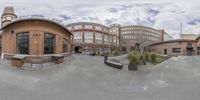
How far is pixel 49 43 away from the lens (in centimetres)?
2598

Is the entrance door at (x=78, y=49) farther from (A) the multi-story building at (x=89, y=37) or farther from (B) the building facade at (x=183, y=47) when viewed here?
(B) the building facade at (x=183, y=47)

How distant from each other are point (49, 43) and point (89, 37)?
130 feet

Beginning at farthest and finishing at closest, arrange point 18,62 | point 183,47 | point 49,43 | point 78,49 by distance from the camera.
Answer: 1. point 78,49
2. point 183,47
3. point 49,43
4. point 18,62

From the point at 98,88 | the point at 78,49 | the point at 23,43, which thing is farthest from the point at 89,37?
the point at 98,88

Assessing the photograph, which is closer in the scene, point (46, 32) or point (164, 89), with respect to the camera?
point (164, 89)

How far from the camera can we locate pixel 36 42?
24.1m

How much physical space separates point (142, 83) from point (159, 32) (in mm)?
82983

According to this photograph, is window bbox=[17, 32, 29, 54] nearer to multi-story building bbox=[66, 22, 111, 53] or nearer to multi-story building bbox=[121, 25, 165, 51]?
multi-story building bbox=[66, 22, 111, 53]

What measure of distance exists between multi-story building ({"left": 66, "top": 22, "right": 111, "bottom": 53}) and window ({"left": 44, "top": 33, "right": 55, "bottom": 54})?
33.0m

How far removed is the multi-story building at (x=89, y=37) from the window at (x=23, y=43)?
115 ft

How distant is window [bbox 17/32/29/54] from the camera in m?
24.1

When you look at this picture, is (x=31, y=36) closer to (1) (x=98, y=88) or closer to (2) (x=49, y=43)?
(2) (x=49, y=43)

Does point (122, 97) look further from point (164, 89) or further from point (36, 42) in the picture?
point (36, 42)

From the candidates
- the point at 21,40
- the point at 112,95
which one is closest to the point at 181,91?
the point at 112,95
